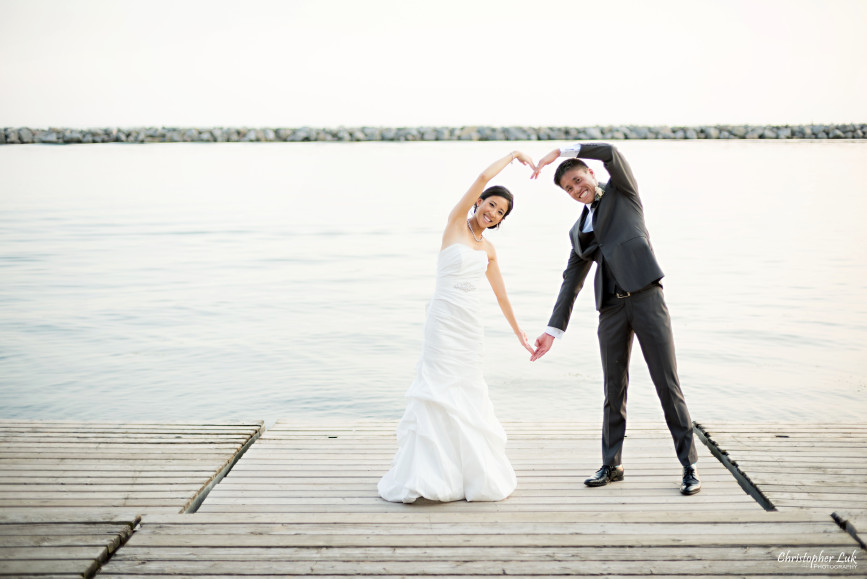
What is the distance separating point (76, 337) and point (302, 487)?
7.08 meters

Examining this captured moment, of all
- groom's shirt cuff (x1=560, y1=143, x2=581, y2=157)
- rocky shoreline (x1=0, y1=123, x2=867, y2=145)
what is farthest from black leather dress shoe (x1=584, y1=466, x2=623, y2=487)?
rocky shoreline (x1=0, y1=123, x2=867, y2=145)

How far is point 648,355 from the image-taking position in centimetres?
412

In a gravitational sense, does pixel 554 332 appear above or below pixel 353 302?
above

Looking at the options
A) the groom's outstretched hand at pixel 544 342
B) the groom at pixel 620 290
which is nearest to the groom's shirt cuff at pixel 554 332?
the groom's outstretched hand at pixel 544 342

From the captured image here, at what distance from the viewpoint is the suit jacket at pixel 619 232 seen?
4039 millimetres

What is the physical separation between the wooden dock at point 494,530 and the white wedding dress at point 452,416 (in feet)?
0.34

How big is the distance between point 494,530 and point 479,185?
1.63 m

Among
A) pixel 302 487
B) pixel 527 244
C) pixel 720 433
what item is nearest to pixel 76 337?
pixel 302 487

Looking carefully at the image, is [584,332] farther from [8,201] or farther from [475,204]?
[8,201]

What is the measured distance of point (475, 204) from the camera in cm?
435

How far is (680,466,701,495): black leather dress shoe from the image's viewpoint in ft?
13.3

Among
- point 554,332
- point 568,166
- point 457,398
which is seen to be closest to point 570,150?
point 568,166

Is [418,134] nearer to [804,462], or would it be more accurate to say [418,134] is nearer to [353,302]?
[353,302]

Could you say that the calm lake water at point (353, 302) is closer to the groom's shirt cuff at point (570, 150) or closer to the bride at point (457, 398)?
the bride at point (457, 398)
